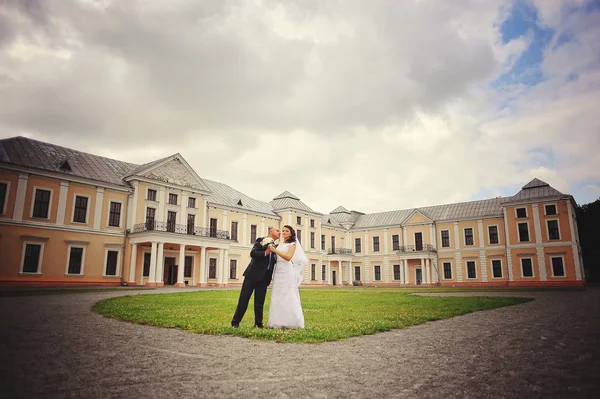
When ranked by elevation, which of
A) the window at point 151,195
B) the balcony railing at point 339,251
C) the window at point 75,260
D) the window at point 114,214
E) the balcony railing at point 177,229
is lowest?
the window at point 75,260

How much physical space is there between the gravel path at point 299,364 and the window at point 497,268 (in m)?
36.9

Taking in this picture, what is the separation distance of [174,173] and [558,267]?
1429 inches

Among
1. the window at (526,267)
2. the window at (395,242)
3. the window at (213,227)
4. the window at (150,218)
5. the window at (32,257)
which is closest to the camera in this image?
the window at (32,257)

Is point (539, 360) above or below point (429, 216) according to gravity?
below

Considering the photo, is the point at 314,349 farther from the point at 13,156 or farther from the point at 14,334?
the point at 13,156

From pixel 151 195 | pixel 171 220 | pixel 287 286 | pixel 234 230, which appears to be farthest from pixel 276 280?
pixel 234 230

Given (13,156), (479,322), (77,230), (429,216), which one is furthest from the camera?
(429,216)

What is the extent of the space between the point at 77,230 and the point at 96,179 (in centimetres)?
380

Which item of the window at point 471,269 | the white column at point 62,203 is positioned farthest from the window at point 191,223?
the window at point 471,269

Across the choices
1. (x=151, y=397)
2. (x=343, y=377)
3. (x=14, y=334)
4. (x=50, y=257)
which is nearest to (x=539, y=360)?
(x=343, y=377)

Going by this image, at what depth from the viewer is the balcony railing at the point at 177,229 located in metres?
28.3

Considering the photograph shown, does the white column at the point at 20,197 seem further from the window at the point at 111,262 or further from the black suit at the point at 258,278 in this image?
the black suit at the point at 258,278

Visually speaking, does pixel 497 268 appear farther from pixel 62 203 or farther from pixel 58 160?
pixel 58 160

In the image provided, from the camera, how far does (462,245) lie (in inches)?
1673
